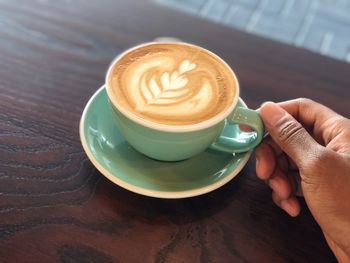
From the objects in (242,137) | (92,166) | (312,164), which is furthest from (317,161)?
(92,166)

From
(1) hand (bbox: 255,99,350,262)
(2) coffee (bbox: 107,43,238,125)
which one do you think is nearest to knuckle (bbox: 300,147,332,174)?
(1) hand (bbox: 255,99,350,262)

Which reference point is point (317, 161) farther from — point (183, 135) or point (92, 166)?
point (92, 166)

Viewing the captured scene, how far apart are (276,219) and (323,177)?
0.30ft

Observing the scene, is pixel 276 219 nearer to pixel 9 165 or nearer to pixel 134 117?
pixel 134 117

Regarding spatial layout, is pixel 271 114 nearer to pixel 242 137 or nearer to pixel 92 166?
pixel 242 137

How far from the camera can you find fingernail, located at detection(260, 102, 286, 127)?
0.55 metres

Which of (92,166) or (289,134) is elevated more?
(289,134)

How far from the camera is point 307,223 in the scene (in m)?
0.54

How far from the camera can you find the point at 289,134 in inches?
20.7

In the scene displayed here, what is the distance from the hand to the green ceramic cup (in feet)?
0.09

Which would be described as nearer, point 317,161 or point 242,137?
point 317,161

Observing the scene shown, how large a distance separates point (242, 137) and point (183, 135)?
5.6 inches

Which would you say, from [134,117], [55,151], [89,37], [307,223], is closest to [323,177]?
[307,223]

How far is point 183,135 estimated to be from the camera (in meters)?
0.49
